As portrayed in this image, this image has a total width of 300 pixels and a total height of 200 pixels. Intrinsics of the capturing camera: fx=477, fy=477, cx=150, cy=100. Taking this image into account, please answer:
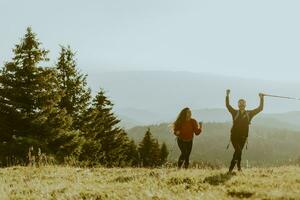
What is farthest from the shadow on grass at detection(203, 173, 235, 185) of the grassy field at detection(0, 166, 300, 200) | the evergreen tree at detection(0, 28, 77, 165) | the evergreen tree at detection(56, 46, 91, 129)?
the evergreen tree at detection(56, 46, 91, 129)

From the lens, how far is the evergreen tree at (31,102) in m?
32.1

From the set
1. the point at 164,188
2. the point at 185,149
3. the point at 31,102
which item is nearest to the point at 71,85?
the point at 31,102

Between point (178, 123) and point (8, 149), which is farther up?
point (178, 123)

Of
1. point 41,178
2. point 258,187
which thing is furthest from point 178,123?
point 258,187

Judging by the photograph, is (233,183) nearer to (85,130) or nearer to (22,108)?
(22,108)

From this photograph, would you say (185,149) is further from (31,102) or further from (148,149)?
(148,149)

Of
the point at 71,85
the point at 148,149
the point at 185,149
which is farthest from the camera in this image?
the point at 148,149

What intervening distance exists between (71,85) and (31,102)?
8.31 m

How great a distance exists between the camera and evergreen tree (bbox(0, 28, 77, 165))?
32094 mm

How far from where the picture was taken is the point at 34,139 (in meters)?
30.4

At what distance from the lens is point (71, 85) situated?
41062mm

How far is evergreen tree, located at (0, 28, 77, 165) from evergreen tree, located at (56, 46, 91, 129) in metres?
6.19

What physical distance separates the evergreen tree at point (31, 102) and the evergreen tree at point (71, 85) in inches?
244

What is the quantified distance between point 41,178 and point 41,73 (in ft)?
68.5
